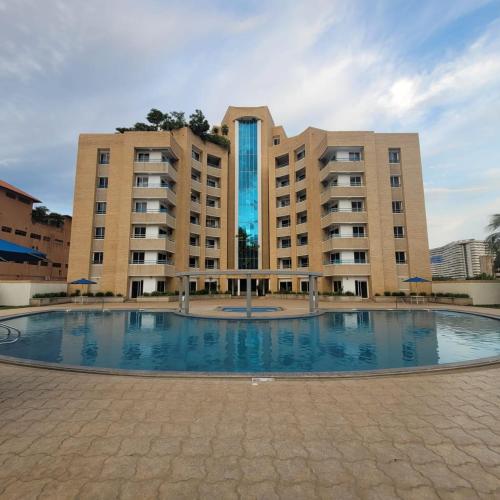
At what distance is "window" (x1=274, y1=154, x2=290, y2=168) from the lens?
159 ft

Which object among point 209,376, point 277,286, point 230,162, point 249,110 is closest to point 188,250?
point 277,286

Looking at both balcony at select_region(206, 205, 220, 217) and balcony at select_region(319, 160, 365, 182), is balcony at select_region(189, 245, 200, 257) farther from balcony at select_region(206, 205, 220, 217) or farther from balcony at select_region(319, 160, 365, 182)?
balcony at select_region(319, 160, 365, 182)

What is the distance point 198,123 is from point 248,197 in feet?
48.1

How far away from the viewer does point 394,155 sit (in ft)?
135

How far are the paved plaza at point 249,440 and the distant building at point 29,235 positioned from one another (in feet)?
144

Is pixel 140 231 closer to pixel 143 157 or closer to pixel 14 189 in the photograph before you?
pixel 143 157

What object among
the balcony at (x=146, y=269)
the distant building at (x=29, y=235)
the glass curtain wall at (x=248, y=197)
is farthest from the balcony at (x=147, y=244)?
the glass curtain wall at (x=248, y=197)

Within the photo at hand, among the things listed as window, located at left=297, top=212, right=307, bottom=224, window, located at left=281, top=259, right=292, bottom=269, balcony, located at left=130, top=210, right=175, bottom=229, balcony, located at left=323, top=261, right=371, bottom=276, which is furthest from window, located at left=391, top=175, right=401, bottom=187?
balcony, located at left=130, top=210, right=175, bottom=229

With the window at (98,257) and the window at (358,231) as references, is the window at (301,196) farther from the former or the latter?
the window at (98,257)

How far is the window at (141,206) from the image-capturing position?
3966 cm

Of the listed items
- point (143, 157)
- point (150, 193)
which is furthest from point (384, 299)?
point (143, 157)

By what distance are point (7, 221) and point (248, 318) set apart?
48.4 m

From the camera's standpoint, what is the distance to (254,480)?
3264mm

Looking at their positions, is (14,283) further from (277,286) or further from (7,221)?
(277,286)
